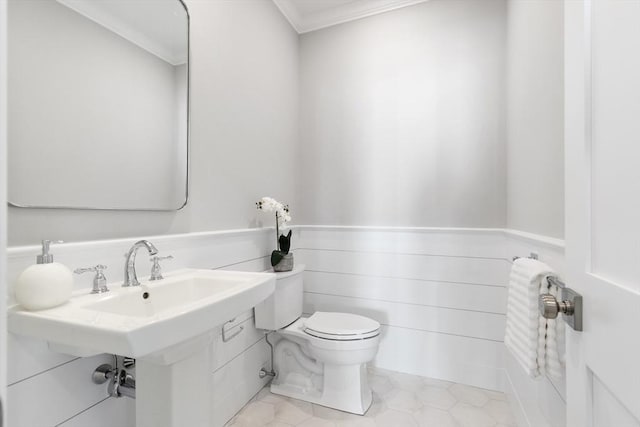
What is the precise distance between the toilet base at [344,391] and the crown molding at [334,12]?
245cm

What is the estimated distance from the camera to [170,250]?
4.05 feet

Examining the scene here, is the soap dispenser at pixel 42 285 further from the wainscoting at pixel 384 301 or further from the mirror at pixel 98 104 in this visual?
the mirror at pixel 98 104

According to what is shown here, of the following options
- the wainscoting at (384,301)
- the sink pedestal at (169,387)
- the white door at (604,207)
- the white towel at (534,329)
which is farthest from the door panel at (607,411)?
the sink pedestal at (169,387)

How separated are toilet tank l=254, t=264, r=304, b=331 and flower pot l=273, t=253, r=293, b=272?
0.10 ft

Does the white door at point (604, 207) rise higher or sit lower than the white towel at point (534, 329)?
higher

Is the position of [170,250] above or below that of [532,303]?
above

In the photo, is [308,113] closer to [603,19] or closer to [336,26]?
[336,26]

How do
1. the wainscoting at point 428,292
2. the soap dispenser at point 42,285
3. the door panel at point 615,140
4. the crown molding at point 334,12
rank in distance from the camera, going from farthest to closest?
the crown molding at point 334,12 → the wainscoting at point 428,292 → the soap dispenser at point 42,285 → the door panel at point 615,140

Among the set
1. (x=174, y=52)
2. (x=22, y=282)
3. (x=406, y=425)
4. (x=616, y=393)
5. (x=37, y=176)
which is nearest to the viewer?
(x=616, y=393)

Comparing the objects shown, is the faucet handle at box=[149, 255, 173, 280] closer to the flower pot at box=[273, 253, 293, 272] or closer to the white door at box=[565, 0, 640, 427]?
the flower pot at box=[273, 253, 293, 272]

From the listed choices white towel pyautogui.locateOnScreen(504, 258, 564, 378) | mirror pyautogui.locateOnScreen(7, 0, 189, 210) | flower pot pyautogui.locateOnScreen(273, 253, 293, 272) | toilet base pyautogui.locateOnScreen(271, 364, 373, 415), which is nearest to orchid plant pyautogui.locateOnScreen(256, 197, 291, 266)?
flower pot pyautogui.locateOnScreen(273, 253, 293, 272)

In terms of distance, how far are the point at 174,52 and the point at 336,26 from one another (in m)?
1.50

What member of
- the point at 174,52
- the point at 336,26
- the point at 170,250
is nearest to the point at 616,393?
Answer: the point at 170,250

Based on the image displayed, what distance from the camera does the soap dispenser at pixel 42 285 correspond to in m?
0.74
